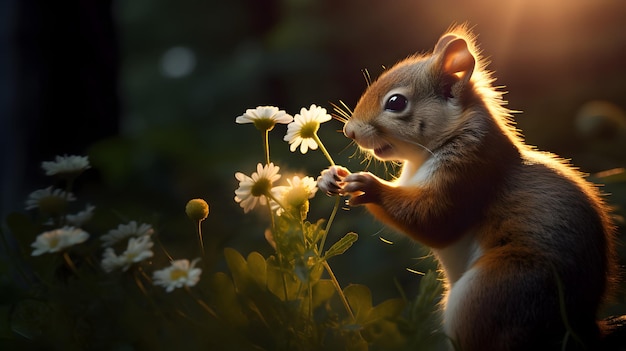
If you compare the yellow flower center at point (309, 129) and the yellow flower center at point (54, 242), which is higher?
the yellow flower center at point (309, 129)

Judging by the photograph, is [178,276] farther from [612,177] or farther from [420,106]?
[612,177]

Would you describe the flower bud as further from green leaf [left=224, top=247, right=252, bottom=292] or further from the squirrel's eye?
the squirrel's eye

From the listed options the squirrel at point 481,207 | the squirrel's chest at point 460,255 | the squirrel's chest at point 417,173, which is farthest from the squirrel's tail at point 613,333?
the squirrel's chest at point 417,173

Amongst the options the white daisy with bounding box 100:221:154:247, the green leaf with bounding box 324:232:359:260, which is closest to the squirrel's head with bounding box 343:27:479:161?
the green leaf with bounding box 324:232:359:260

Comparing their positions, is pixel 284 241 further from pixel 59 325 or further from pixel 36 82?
pixel 36 82

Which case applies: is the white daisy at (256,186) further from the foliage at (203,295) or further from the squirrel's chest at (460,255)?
the squirrel's chest at (460,255)

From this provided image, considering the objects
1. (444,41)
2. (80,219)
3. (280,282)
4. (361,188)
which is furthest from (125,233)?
(444,41)

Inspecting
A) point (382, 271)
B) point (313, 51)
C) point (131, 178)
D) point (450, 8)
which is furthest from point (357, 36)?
point (382, 271)
